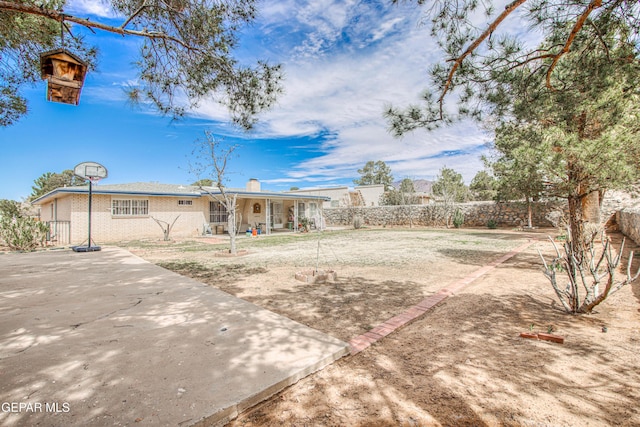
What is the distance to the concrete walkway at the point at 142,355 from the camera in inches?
66.0

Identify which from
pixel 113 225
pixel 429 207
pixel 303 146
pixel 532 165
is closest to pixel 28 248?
pixel 113 225

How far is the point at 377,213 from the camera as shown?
971 inches

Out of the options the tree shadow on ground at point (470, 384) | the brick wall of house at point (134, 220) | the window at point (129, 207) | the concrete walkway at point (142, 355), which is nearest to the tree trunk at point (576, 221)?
the tree shadow on ground at point (470, 384)

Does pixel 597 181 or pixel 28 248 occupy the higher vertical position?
pixel 597 181

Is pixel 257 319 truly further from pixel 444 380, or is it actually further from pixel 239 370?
pixel 444 380

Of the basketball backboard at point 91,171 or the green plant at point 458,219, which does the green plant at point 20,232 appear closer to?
the basketball backboard at point 91,171

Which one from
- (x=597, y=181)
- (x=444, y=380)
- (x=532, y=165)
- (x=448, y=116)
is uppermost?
(x=448, y=116)

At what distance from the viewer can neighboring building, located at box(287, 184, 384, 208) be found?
97.4ft

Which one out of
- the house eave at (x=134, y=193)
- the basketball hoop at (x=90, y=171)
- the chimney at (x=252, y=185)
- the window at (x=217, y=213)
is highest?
the chimney at (x=252, y=185)

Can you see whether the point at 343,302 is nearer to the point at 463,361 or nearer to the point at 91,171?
the point at 463,361

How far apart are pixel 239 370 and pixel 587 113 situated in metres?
6.01

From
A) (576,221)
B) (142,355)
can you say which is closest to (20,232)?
(142,355)

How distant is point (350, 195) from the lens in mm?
29844

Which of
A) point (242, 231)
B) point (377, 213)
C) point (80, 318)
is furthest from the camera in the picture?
point (377, 213)
